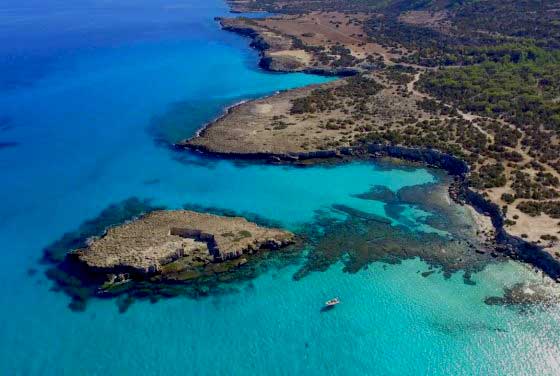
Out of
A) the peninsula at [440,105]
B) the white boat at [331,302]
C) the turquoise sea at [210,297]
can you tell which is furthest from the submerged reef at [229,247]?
the peninsula at [440,105]

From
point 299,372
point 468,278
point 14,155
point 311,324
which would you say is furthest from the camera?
point 14,155

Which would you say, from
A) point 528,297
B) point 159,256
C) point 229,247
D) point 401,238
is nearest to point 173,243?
point 159,256

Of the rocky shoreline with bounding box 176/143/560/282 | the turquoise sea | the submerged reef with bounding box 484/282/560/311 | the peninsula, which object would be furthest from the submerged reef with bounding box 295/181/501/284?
the peninsula

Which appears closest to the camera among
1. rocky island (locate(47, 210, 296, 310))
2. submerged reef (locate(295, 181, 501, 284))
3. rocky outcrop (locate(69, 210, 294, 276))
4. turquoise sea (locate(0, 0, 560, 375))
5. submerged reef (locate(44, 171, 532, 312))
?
turquoise sea (locate(0, 0, 560, 375))

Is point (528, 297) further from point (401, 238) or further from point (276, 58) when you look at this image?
point (276, 58)

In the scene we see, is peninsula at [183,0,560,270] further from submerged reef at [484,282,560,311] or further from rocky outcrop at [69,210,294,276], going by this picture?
rocky outcrop at [69,210,294,276]

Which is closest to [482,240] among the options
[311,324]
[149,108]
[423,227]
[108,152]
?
[423,227]

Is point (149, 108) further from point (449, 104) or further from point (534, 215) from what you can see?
point (534, 215)
